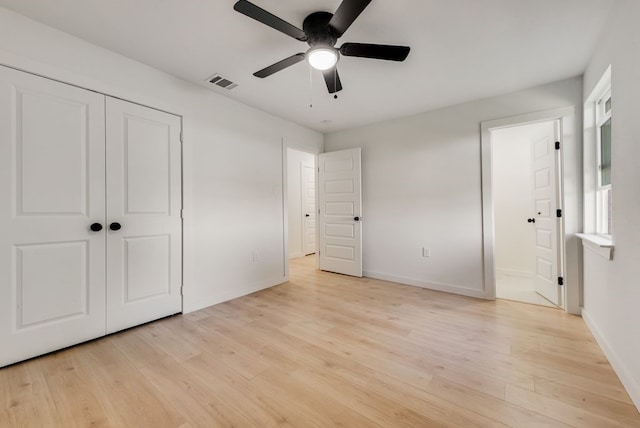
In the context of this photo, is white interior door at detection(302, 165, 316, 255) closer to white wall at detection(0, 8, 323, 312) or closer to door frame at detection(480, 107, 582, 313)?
white wall at detection(0, 8, 323, 312)

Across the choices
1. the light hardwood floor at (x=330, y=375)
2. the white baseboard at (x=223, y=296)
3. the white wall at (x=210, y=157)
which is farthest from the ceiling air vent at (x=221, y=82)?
the light hardwood floor at (x=330, y=375)

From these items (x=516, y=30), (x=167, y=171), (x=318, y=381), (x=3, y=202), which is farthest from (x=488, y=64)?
(x=3, y=202)

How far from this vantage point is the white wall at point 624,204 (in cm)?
147

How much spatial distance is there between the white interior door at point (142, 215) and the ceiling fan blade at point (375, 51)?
6.30 feet

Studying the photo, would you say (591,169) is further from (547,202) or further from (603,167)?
(547,202)

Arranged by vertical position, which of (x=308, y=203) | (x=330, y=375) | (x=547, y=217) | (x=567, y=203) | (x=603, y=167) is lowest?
(x=330, y=375)

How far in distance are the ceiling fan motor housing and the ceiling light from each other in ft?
0.15

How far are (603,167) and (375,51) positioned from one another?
7.89ft

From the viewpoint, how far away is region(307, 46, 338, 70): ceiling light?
1758 mm

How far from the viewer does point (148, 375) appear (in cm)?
172

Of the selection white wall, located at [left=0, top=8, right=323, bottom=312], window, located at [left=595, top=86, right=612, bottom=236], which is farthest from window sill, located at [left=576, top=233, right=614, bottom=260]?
white wall, located at [left=0, top=8, right=323, bottom=312]

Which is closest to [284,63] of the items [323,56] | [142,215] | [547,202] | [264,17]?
[323,56]

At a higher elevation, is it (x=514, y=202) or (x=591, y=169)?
(x=591, y=169)

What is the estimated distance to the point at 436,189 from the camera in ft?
11.7
